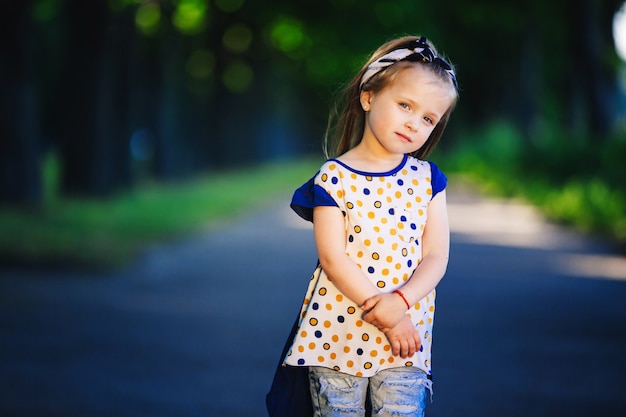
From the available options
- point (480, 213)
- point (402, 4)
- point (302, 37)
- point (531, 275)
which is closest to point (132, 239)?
point (531, 275)

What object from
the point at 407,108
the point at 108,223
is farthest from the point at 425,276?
the point at 108,223

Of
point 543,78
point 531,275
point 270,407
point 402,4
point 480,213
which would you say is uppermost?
point 543,78

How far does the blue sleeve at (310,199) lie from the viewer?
2912mm

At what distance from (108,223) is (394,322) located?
1046 centimetres

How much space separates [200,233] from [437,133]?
11781 mm

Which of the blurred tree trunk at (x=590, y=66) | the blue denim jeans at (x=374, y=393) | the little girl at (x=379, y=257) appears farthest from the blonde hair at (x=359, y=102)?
the blurred tree trunk at (x=590, y=66)

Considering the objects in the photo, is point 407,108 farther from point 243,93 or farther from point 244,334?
point 243,93

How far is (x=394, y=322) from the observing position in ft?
9.26

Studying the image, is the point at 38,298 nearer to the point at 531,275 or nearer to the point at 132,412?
the point at 132,412

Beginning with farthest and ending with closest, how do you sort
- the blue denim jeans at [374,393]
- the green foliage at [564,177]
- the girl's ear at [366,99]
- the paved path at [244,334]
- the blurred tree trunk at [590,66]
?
the blurred tree trunk at [590,66] → the green foliage at [564,177] → the paved path at [244,334] → the girl's ear at [366,99] → the blue denim jeans at [374,393]

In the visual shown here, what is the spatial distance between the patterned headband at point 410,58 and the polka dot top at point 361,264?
0.31m

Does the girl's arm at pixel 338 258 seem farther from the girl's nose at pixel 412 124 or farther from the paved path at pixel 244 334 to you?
the paved path at pixel 244 334

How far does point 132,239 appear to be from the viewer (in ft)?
40.1

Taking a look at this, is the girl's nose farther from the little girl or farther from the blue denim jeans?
the blue denim jeans
